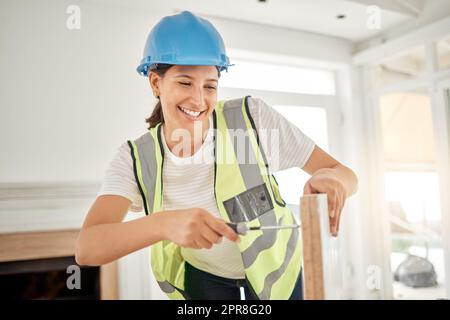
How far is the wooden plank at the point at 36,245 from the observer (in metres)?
0.85

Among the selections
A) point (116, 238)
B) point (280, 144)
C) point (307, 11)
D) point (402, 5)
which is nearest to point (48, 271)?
point (116, 238)

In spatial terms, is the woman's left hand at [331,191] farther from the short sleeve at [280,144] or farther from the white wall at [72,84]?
the white wall at [72,84]

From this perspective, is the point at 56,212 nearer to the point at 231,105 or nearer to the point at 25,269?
the point at 25,269

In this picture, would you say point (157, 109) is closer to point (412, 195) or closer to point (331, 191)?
point (331, 191)

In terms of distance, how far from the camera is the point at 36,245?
89 centimetres

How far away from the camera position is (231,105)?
78 cm

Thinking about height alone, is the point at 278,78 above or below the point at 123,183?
above

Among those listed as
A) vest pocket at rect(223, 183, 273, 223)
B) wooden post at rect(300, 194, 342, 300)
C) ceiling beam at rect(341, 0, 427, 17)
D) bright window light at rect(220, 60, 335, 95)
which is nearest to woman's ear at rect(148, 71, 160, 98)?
bright window light at rect(220, 60, 335, 95)

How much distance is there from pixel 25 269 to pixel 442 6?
1013mm

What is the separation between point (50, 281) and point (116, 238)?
1.25ft

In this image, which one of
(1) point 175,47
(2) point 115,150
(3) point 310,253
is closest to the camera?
(3) point 310,253

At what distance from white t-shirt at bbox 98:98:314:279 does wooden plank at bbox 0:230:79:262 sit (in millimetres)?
225

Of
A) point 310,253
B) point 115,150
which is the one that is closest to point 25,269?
point 115,150

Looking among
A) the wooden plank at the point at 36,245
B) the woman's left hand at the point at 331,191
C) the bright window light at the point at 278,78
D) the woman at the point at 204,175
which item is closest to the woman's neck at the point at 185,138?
the woman at the point at 204,175
